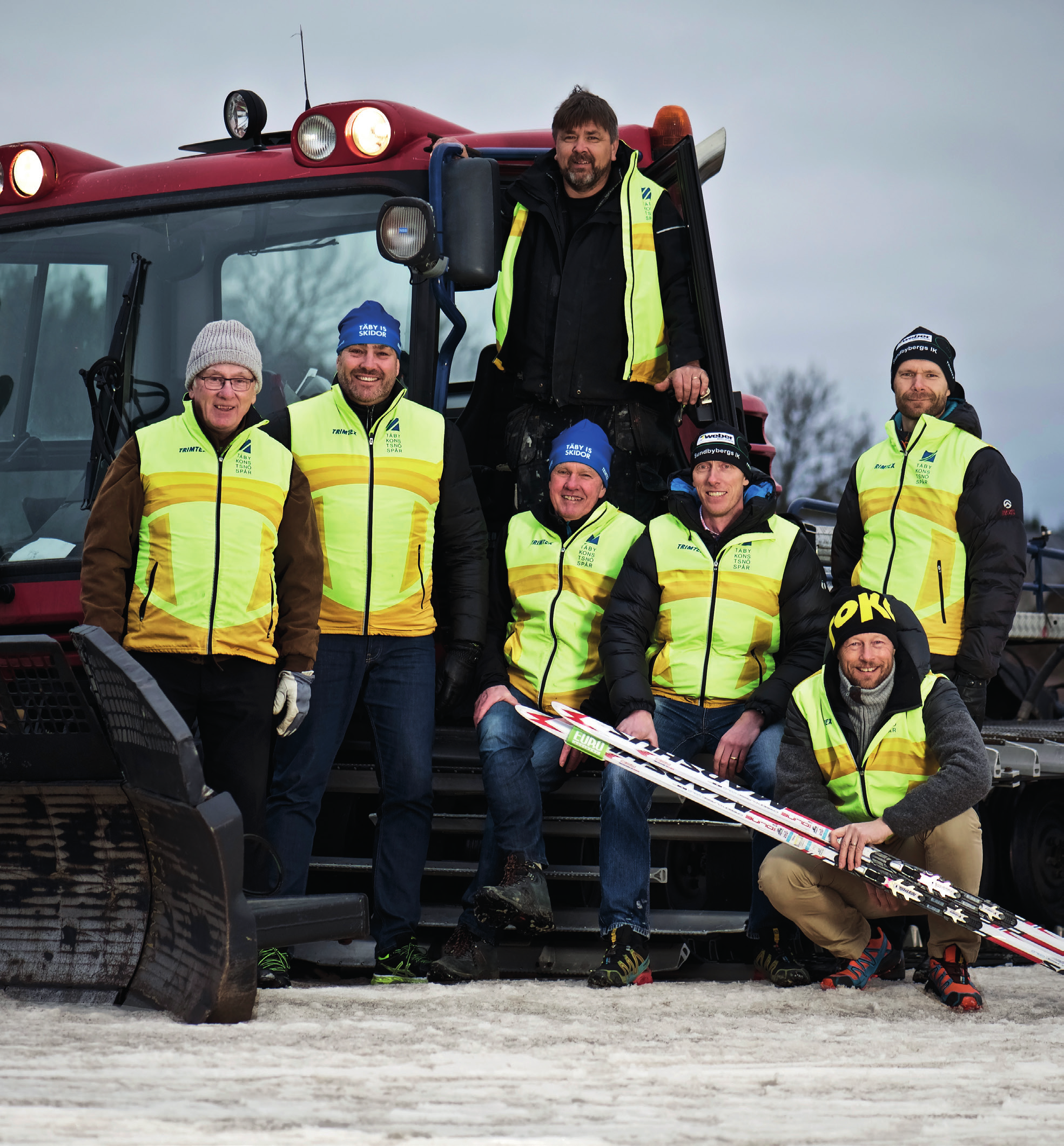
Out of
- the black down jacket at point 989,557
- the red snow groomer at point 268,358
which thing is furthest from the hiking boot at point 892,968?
the black down jacket at point 989,557

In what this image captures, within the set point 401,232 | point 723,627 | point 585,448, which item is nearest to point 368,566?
point 585,448

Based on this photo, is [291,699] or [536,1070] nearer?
[536,1070]

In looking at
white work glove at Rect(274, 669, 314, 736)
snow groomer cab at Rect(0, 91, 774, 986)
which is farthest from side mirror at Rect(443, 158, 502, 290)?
white work glove at Rect(274, 669, 314, 736)

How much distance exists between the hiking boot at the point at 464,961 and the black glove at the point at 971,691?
177 cm

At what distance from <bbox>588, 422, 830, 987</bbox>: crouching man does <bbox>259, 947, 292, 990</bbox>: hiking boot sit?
1.19 meters

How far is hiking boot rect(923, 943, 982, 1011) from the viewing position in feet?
14.4

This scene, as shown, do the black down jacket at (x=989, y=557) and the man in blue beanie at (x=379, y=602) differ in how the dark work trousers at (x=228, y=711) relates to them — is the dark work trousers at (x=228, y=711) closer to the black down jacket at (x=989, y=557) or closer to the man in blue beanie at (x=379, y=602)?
the man in blue beanie at (x=379, y=602)

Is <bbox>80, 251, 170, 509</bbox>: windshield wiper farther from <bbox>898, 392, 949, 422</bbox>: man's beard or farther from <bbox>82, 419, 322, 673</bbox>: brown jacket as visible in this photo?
<bbox>898, 392, 949, 422</bbox>: man's beard

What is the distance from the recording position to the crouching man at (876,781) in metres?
4.46

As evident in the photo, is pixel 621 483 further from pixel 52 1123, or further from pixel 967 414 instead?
pixel 52 1123

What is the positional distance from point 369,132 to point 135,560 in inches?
74.3

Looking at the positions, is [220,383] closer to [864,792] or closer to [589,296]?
[589,296]

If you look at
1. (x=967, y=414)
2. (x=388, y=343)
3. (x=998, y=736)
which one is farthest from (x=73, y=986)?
(x=998, y=736)

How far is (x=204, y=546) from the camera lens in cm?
431
